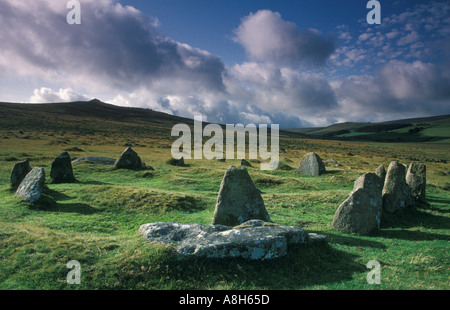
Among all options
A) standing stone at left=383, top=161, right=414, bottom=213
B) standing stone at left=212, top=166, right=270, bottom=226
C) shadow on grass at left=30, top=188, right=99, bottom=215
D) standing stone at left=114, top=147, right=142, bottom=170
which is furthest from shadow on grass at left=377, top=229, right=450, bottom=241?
standing stone at left=114, top=147, right=142, bottom=170

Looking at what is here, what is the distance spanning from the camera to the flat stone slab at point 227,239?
7246 mm

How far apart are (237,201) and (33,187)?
11944 mm

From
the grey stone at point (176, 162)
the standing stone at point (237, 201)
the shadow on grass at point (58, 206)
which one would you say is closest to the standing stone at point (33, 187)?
the shadow on grass at point (58, 206)

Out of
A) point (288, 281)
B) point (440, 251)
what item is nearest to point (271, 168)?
point (440, 251)

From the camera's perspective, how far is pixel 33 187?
1449cm

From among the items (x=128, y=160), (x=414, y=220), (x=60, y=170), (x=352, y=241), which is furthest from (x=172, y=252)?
(x=128, y=160)

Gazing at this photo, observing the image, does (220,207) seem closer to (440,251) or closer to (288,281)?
(288,281)

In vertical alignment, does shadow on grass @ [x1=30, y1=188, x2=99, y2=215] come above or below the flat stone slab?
below

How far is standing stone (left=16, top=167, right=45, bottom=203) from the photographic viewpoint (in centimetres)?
1412

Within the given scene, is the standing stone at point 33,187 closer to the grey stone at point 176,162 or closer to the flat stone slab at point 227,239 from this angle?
the flat stone slab at point 227,239

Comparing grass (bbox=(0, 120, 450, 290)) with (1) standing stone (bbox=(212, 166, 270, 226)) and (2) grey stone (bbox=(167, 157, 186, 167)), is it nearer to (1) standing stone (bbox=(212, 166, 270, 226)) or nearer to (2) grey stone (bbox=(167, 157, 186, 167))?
(1) standing stone (bbox=(212, 166, 270, 226))

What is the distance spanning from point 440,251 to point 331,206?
712 centimetres

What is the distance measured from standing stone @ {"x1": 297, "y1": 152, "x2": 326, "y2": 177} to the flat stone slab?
1874 centimetres

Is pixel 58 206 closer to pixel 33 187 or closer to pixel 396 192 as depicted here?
pixel 33 187
